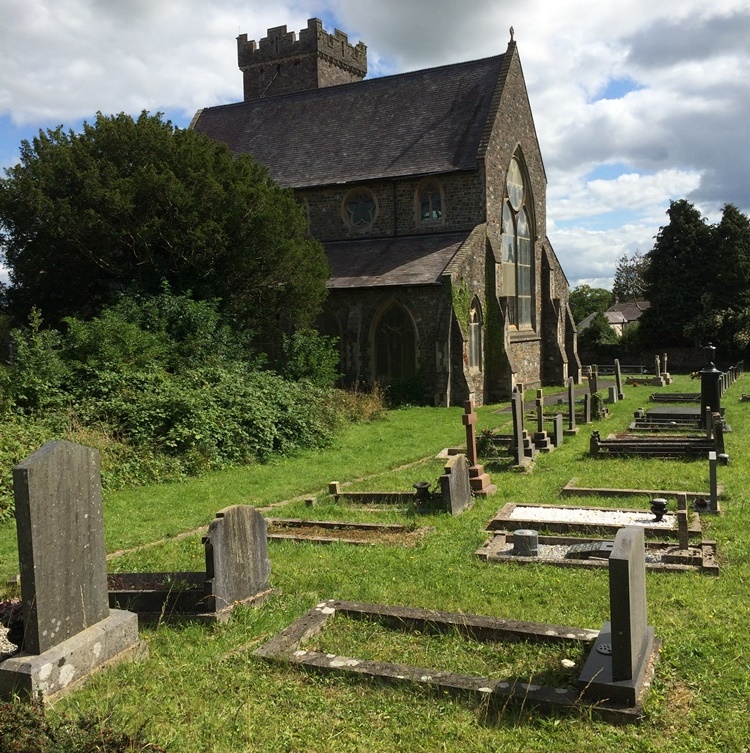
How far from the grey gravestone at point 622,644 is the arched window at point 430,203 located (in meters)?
20.9

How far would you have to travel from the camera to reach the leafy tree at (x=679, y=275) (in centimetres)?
4059

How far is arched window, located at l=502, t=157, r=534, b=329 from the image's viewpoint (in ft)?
85.0

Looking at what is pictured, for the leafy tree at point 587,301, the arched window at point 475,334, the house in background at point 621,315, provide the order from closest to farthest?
the arched window at point 475,334, the house in background at point 621,315, the leafy tree at point 587,301

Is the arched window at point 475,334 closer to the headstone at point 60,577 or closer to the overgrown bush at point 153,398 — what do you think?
the overgrown bush at point 153,398

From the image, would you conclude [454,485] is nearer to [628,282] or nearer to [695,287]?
[695,287]

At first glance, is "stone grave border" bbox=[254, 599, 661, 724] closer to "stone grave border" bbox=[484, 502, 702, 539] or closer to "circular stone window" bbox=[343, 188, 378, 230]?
"stone grave border" bbox=[484, 502, 702, 539]

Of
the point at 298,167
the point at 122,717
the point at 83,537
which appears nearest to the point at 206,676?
the point at 122,717

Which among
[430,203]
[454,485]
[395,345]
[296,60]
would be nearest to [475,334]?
[395,345]

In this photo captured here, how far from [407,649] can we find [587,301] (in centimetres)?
8176

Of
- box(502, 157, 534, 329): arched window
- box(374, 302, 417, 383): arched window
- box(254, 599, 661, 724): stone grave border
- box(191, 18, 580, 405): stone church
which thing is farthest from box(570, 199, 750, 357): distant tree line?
box(254, 599, 661, 724): stone grave border

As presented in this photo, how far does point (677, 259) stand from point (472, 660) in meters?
40.6

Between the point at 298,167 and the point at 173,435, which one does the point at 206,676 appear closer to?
the point at 173,435

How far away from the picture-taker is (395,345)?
23391mm

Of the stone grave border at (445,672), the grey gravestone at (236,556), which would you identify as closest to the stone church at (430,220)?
the grey gravestone at (236,556)
